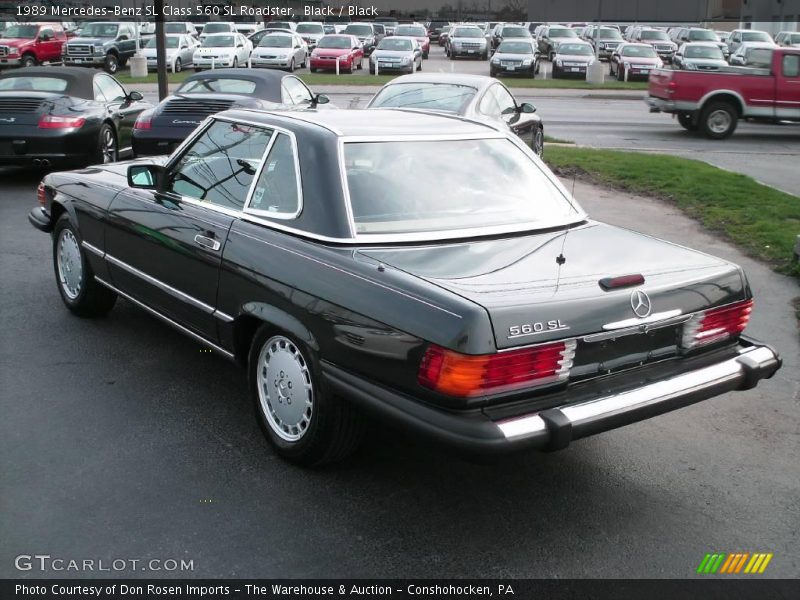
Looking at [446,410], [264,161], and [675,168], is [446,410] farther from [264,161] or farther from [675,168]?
[675,168]

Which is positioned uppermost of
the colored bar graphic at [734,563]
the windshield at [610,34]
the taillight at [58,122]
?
the windshield at [610,34]

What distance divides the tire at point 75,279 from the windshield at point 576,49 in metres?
30.8

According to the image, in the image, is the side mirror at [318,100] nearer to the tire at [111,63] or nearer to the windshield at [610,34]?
the tire at [111,63]

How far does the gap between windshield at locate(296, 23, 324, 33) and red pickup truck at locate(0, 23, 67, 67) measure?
14744mm

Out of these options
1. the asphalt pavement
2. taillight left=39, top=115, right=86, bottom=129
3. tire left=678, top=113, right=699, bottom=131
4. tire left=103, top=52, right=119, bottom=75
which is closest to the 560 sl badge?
the asphalt pavement

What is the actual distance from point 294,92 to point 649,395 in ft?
32.3

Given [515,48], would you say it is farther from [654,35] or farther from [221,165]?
[221,165]

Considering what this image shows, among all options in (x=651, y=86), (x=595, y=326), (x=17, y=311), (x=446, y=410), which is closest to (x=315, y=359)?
(x=446, y=410)

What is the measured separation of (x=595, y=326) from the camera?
364 cm

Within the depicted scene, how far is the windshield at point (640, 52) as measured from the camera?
34.6 m

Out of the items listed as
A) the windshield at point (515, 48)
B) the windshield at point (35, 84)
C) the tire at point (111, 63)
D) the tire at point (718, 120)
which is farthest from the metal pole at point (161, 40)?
the windshield at point (515, 48)

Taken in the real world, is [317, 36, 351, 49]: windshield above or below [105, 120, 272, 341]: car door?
above

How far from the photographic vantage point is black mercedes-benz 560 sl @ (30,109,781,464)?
3486 mm

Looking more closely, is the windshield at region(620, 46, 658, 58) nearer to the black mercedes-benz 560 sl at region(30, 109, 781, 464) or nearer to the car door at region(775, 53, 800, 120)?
the car door at region(775, 53, 800, 120)
